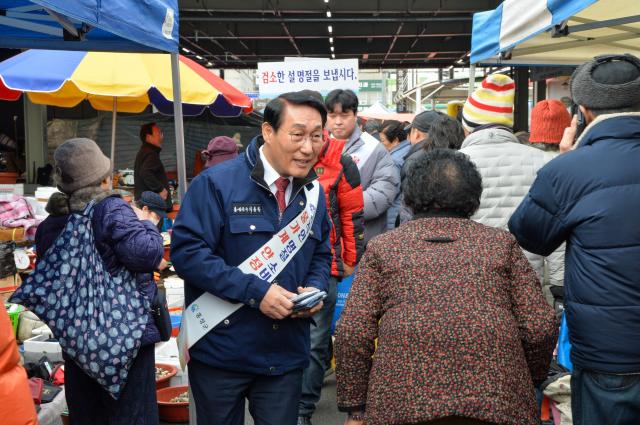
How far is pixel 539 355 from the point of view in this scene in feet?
8.60

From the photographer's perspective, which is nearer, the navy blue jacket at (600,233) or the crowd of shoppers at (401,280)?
the crowd of shoppers at (401,280)

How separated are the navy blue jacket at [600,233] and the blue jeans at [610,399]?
1.7 inches

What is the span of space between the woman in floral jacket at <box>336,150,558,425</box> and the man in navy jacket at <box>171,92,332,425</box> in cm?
53

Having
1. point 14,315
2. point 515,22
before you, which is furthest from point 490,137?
point 14,315

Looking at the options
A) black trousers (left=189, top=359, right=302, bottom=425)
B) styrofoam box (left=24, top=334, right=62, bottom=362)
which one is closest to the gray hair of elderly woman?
black trousers (left=189, top=359, right=302, bottom=425)

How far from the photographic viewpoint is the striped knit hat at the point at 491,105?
488 centimetres

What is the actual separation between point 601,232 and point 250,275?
1.43m

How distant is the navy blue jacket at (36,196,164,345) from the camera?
363 centimetres

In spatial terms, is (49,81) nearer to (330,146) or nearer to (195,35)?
(330,146)

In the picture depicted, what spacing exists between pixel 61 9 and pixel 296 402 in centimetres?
195

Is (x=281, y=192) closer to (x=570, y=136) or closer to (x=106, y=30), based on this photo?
(x=106, y=30)

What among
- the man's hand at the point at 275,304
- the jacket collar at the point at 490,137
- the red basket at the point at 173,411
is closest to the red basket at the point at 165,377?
the red basket at the point at 173,411

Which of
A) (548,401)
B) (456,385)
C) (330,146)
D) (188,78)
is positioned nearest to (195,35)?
(188,78)

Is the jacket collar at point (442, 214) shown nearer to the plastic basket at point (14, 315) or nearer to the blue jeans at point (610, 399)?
the blue jeans at point (610, 399)
